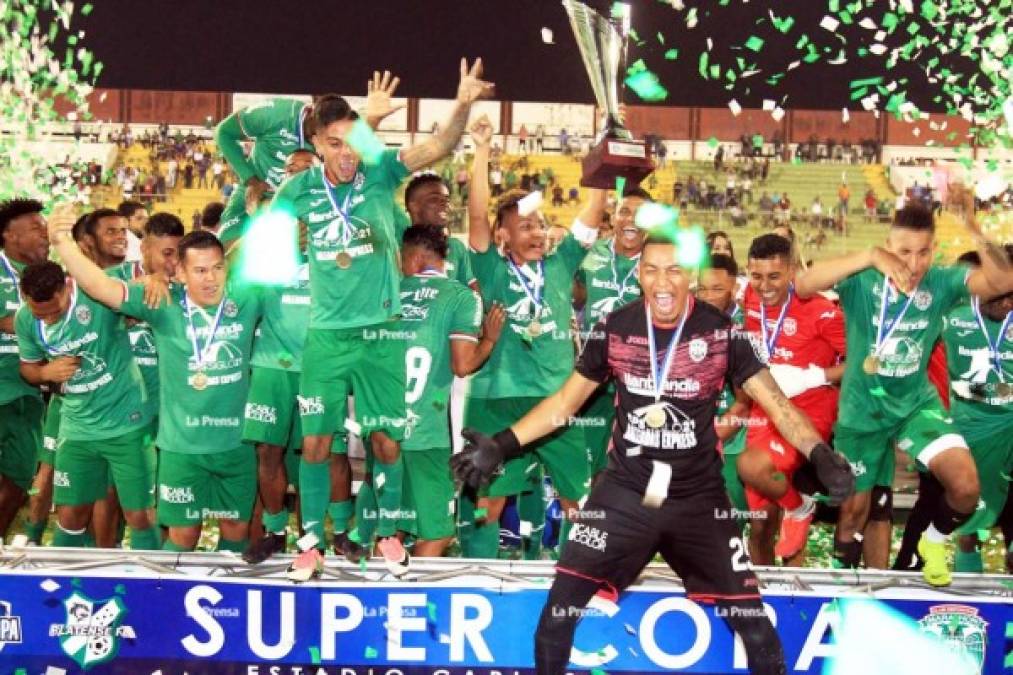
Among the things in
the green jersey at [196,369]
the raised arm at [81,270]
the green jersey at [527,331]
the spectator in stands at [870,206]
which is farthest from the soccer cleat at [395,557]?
the spectator in stands at [870,206]

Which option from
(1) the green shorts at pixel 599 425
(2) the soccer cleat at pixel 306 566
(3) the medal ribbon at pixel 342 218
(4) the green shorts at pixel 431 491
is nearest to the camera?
(2) the soccer cleat at pixel 306 566

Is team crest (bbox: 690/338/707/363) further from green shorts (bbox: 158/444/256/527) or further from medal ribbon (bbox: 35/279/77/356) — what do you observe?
medal ribbon (bbox: 35/279/77/356)

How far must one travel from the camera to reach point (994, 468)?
20.6ft

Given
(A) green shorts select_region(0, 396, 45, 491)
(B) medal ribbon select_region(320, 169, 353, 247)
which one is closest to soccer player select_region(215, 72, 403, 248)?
(B) medal ribbon select_region(320, 169, 353, 247)

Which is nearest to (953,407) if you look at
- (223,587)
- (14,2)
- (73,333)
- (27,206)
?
(223,587)

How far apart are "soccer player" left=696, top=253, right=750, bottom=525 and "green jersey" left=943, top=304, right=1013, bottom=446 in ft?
3.97

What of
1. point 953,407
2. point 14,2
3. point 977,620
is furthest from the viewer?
point 14,2

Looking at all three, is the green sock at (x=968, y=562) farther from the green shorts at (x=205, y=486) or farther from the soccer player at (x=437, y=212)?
the green shorts at (x=205, y=486)

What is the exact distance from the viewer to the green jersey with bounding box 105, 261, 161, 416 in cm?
653

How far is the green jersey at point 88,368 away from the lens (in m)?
5.93

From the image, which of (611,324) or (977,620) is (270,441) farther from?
(977,620)

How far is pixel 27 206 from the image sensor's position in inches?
285

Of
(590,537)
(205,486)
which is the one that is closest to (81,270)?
(205,486)

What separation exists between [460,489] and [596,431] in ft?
2.90
